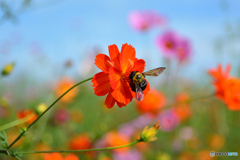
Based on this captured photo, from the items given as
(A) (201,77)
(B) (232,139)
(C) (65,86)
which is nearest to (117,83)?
(C) (65,86)

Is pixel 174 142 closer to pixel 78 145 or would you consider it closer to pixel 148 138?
pixel 78 145

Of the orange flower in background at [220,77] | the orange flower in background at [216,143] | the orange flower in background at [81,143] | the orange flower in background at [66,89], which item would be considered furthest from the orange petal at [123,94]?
the orange flower in background at [216,143]

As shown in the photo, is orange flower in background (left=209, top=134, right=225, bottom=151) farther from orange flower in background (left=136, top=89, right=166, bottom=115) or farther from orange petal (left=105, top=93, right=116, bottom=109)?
orange petal (left=105, top=93, right=116, bottom=109)

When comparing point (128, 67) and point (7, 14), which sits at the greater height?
point (7, 14)

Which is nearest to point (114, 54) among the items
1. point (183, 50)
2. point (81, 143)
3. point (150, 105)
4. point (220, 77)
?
point (220, 77)

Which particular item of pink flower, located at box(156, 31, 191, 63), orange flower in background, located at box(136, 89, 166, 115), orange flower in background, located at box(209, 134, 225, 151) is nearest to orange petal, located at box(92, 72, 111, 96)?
orange flower in background, located at box(136, 89, 166, 115)
